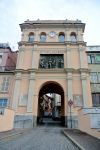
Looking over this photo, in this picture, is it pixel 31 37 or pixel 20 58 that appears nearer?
pixel 20 58

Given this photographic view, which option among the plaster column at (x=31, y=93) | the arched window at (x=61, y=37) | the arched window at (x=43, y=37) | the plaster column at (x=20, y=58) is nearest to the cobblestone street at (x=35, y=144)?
the plaster column at (x=31, y=93)

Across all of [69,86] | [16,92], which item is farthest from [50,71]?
[16,92]

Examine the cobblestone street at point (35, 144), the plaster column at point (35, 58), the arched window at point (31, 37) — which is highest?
the arched window at point (31, 37)

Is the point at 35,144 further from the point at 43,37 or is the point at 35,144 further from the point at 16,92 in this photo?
the point at 43,37

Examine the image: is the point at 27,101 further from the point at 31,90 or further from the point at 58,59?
the point at 58,59

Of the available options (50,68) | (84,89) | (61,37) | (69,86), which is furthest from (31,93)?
(61,37)

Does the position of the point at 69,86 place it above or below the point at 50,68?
below

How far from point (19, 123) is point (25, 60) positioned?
9.67 meters

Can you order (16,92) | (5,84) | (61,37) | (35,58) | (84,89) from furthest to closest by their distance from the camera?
(61,37) → (35,58) → (5,84) → (16,92) → (84,89)

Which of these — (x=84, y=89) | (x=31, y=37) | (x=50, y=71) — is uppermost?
(x=31, y=37)

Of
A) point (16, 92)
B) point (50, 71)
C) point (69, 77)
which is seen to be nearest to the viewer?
point (16, 92)

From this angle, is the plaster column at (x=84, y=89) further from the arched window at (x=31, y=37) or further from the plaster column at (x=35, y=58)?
the arched window at (x=31, y=37)

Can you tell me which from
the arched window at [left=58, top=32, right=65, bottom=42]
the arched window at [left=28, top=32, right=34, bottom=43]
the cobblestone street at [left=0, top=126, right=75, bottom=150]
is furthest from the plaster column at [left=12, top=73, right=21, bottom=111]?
the cobblestone street at [left=0, top=126, right=75, bottom=150]

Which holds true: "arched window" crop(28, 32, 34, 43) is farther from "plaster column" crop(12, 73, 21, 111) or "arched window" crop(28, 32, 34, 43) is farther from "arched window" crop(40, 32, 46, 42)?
"plaster column" crop(12, 73, 21, 111)
